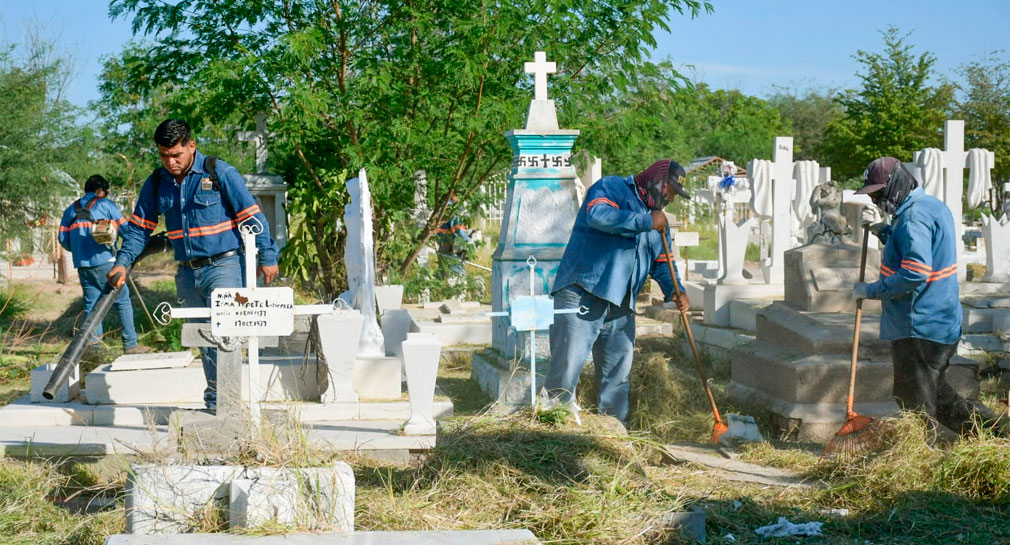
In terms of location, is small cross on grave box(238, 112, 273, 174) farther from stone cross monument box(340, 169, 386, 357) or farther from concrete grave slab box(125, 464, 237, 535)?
concrete grave slab box(125, 464, 237, 535)

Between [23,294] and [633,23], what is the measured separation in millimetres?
8776

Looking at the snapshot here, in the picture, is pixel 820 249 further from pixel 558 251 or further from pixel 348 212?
pixel 348 212

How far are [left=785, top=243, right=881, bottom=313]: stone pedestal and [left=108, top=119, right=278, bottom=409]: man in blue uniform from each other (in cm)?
402

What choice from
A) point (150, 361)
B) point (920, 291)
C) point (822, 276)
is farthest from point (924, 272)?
point (150, 361)

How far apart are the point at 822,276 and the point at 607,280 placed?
2.66 m

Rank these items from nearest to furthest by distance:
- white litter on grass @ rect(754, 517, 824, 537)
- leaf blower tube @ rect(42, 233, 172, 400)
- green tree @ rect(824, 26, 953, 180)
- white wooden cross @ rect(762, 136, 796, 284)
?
white litter on grass @ rect(754, 517, 824, 537), leaf blower tube @ rect(42, 233, 172, 400), white wooden cross @ rect(762, 136, 796, 284), green tree @ rect(824, 26, 953, 180)

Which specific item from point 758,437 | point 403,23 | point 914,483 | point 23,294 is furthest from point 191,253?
point 23,294

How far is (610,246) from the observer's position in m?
5.68

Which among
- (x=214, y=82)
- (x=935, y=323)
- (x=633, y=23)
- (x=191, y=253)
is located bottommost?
(x=935, y=323)

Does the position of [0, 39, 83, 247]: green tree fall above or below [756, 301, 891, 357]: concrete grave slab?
above

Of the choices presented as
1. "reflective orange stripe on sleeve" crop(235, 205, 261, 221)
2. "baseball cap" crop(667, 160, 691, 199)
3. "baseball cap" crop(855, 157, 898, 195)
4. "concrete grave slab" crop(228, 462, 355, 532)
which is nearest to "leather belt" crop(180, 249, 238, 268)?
"reflective orange stripe on sleeve" crop(235, 205, 261, 221)

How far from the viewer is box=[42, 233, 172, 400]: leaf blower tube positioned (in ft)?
20.2

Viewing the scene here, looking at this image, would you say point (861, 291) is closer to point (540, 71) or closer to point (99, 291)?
point (540, 71)

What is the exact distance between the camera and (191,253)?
18.7 ft
